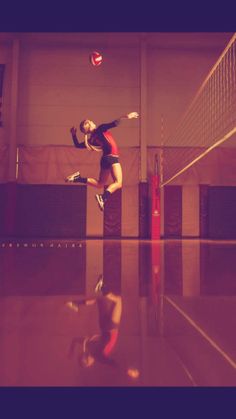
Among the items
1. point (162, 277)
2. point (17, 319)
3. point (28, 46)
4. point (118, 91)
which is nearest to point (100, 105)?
point (118, 91)

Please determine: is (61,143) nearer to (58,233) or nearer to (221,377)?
(58,233)

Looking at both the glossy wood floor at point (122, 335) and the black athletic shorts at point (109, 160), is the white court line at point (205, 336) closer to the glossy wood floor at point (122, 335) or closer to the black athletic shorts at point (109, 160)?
the glossy wood floor at point (122, 335)

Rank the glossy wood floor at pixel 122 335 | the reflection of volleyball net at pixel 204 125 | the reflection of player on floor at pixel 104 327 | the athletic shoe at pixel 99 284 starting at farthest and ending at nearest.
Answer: the reflection of volleyball net at pixel 204 125, the athletic shoe at pixel 99 284, the reflection of player on floor at pixel 104 327, the glossy wood floor at pixel 122 335

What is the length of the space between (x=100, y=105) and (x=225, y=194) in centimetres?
458

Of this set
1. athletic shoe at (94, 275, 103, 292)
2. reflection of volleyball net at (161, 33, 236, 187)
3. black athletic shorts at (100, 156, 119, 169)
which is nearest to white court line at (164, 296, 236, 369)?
athletic shoe at (94, 275, 103, 292)

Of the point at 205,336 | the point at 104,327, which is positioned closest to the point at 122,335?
the point at 104,327

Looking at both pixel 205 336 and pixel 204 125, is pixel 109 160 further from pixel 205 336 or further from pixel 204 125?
pixel 205 336

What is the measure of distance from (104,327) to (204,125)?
361 inches

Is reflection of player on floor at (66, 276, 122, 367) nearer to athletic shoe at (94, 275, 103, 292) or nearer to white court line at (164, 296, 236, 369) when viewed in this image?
athletic shoe at (94, 275, 103, 292)

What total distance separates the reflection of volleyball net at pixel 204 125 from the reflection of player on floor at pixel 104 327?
7431 mm

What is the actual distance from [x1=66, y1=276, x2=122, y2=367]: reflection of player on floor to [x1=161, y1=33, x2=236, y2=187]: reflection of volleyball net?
293 inches

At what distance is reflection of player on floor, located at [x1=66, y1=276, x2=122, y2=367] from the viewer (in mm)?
910

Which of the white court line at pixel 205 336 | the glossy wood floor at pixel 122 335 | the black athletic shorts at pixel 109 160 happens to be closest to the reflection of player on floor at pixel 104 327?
the glossy wood floor at pixel 122 335

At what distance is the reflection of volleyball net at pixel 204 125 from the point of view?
30.2 feet
